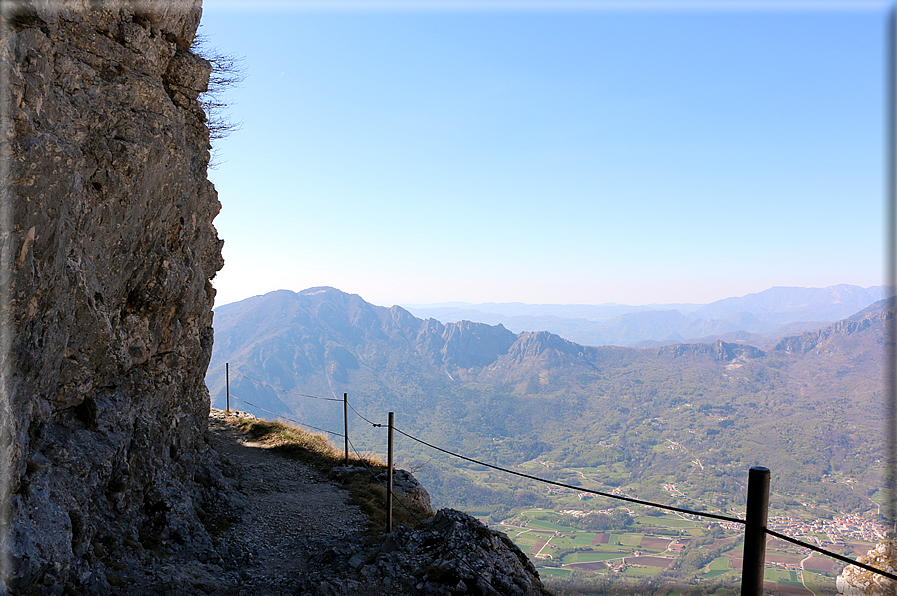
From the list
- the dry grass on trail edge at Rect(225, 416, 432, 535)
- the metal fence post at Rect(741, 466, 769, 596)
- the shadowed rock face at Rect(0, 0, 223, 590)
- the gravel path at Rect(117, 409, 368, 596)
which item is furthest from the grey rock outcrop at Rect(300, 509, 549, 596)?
the metal fence post at Rect(741, 466, 769, 596)

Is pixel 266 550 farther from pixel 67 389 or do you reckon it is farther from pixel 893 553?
pixel 893 553

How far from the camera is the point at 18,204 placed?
550 cm

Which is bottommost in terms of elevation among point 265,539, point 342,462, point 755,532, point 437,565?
point 342,462

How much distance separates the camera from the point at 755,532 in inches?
149

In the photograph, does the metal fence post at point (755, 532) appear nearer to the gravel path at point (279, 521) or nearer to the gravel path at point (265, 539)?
the gravel path at point (265, 539)

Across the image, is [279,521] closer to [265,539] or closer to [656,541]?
[265,539]

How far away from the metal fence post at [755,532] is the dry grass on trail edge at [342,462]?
8.45 metres

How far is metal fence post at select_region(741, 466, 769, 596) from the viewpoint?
366 centimetres

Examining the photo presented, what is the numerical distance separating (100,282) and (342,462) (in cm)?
1122

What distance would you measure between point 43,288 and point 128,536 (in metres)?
4.34

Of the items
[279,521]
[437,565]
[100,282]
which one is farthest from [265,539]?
[100,282]

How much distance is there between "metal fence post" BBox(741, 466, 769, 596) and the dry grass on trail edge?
8.45m

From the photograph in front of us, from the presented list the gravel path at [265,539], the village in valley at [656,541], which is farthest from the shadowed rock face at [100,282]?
the village in valley at [656,541]

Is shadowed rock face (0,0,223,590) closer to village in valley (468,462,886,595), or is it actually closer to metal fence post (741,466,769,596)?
metal fence post (741,466,769,596)
